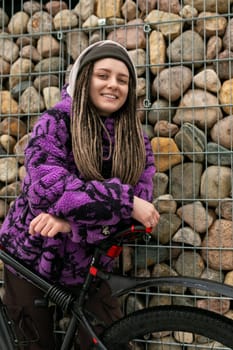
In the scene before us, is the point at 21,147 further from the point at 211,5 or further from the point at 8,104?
the point at 211,5

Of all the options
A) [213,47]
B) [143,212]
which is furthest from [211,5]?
[143,212]

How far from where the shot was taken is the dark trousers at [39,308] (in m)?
1.38

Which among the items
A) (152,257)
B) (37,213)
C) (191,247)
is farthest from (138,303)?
(37,213)

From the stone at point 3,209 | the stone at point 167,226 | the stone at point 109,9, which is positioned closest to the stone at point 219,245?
the stone at point 167,226

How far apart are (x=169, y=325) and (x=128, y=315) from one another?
112 mm

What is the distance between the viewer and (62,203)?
1109 mm

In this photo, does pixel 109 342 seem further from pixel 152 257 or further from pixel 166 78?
pixel 166 78

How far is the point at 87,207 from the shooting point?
1098 millimetres

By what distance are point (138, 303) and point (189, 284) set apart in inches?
25.3

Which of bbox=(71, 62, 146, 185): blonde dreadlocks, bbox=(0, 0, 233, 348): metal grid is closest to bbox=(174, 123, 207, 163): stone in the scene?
bbox=(0, 0, 233, 348): metal grid

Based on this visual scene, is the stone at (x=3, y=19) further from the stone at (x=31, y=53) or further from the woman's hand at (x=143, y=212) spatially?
the woman's hand at (x=143, y=212)

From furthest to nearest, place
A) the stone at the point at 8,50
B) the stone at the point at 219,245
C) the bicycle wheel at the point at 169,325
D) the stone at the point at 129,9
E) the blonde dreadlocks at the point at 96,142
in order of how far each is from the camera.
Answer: the stone at the point at 8,50 → the stone at the point at 129,9 → the stone at the point at 219,245 → the blonde dreadlocks at the point at 96,142 → the bicycle wheel at the point at 169,325

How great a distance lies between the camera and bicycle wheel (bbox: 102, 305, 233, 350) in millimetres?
1029

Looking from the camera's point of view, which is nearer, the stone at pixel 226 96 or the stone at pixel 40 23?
the stone at pixel 226 96
